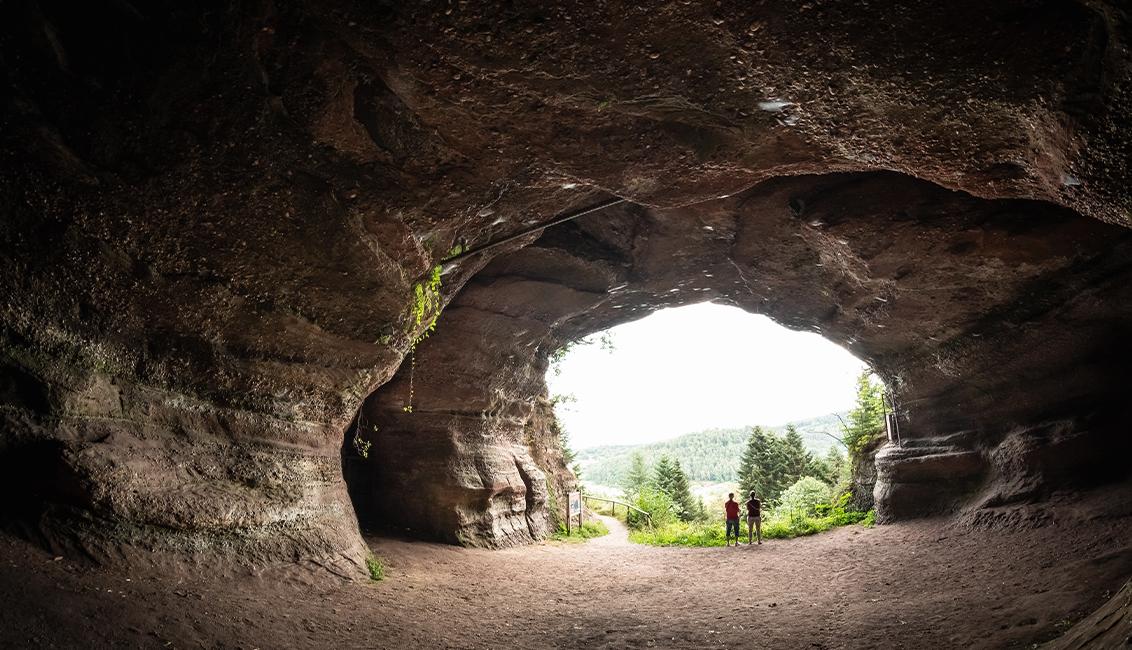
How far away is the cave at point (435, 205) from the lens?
4.43m

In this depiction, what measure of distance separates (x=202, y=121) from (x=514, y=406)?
1147 cm

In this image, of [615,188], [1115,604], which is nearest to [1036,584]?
[1115,604]

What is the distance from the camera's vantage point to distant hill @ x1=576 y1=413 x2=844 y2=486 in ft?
376

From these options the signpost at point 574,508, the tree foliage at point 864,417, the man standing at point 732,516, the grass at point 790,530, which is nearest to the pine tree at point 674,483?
the signpost at point 574,508

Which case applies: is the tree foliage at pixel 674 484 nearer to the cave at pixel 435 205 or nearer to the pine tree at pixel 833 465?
the pine tree at pixel 833 465

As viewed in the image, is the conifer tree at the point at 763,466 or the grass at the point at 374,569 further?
the conifer tree at the point at 763,466

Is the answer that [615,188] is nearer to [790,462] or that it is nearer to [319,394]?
[319,394]

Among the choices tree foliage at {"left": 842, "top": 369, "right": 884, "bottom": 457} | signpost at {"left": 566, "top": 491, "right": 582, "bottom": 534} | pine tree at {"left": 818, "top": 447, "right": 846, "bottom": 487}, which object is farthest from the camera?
pine tree at {"left": 818, "top": 447, "right": 846, "bottom": 487}

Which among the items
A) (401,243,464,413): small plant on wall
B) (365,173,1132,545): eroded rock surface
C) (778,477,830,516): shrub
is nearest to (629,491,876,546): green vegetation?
(778,477,830,516): shrub

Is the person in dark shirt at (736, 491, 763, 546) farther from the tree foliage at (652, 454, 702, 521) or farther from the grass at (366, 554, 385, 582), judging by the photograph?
the tree foliage at (652, 454, 702, 521)

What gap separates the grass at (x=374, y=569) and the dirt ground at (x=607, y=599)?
0.16 m

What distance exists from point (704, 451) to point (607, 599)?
5007 inches

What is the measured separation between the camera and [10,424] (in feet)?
17.5

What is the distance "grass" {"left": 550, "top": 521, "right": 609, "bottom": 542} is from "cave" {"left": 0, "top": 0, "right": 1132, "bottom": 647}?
8.22 metres
